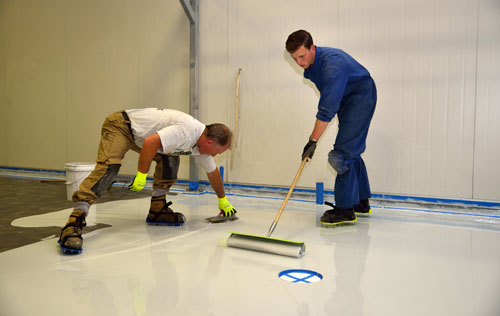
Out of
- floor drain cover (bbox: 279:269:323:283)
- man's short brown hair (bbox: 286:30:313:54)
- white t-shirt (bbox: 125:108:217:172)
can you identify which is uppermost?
man's short brown hair (bbox: 286:30:313:54)

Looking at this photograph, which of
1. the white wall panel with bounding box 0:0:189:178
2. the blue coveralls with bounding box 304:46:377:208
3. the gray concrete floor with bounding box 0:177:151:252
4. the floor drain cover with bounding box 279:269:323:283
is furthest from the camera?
the white wall panel with bounding box 0:0:189:178

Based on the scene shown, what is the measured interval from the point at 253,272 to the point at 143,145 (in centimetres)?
95

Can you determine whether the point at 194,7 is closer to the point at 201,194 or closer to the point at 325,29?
the point at 325,29

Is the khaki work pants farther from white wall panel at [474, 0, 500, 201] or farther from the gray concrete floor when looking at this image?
white wall panel at [474, 0, 500, 201]

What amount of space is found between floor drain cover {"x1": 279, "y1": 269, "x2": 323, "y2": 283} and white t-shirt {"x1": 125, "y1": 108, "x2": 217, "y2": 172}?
3.25 ft

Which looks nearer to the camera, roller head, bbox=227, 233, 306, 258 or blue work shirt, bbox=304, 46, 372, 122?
roller head, bbox=227, 233, 306, 258

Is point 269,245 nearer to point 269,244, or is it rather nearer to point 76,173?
point 269,244

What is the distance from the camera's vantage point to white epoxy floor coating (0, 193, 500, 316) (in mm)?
1465

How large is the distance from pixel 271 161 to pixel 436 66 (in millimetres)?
1813

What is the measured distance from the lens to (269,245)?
6.75ft

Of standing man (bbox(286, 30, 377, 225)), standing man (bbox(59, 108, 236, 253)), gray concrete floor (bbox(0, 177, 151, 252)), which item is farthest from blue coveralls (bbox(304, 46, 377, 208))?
gray concrete floor (bbox(0, 177, 151, 252))

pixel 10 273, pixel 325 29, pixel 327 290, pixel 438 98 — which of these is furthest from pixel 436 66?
pixel 10 273

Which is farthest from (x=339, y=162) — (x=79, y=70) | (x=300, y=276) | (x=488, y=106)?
(x=79, y=70)

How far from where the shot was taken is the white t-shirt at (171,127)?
7.45 feet
